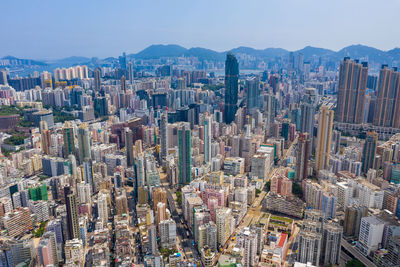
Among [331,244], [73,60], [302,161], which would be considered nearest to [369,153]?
[302,161]

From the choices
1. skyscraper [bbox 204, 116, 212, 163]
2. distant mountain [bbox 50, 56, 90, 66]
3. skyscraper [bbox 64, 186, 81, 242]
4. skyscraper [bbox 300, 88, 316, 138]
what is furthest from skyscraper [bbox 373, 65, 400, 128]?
distant mountain [bbox 50, 56, 90, 66]

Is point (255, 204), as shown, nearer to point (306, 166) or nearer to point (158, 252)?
point (306, 166)

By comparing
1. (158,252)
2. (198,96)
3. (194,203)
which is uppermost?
(198,96)

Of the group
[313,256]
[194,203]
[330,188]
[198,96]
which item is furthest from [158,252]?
[198,96]

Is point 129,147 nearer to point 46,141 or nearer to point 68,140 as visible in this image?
point 68,140

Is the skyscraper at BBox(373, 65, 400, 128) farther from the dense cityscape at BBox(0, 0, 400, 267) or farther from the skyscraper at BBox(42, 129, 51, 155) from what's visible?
the skyscraper at BBox(42, 129, 51, 155)
